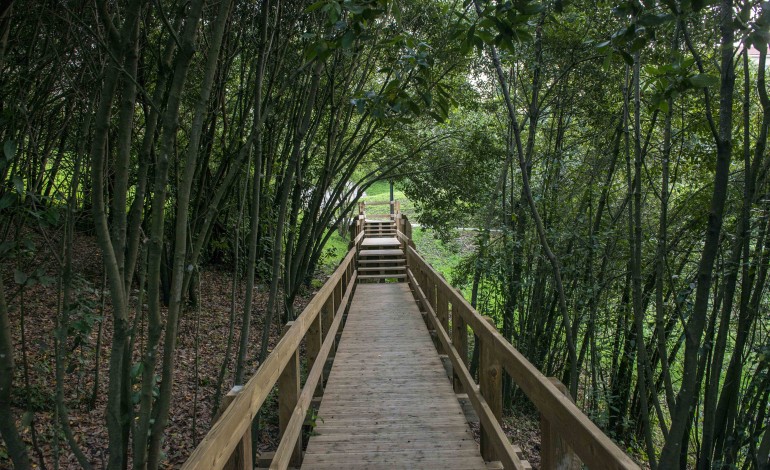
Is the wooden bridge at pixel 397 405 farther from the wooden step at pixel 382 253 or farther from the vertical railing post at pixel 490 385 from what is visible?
the wooden step at pixel 382 253

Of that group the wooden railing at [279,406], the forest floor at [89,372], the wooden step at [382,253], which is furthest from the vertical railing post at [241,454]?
the wooden step at [382,253]

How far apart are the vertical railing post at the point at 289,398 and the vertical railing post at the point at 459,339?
5.11ft

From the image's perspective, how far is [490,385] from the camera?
3.04 meters

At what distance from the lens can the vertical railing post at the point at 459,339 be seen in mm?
4180

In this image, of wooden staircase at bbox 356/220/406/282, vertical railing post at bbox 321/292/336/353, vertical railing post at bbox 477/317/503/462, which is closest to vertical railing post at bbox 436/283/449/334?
vertical railing post at bbox 321/292/336/353

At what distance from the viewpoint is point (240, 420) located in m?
1.88

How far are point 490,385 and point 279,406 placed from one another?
4.16 ft

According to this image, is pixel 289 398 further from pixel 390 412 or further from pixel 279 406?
pixel 390 412

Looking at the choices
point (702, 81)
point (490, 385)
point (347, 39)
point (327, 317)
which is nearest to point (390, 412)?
point (490, 385)

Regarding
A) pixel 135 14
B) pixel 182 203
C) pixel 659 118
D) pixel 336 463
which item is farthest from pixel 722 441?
pixel 135 14

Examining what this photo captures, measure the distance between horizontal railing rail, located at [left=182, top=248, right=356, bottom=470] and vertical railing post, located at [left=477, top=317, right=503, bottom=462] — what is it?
1.15 m

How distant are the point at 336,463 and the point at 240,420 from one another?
1.44 metres

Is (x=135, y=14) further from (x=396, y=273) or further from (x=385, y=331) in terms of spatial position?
(x=396, y=273)

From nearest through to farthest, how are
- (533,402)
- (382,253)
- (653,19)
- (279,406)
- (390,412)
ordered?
(653,19), (533,402), (279,406), (390,412), (382,253)
